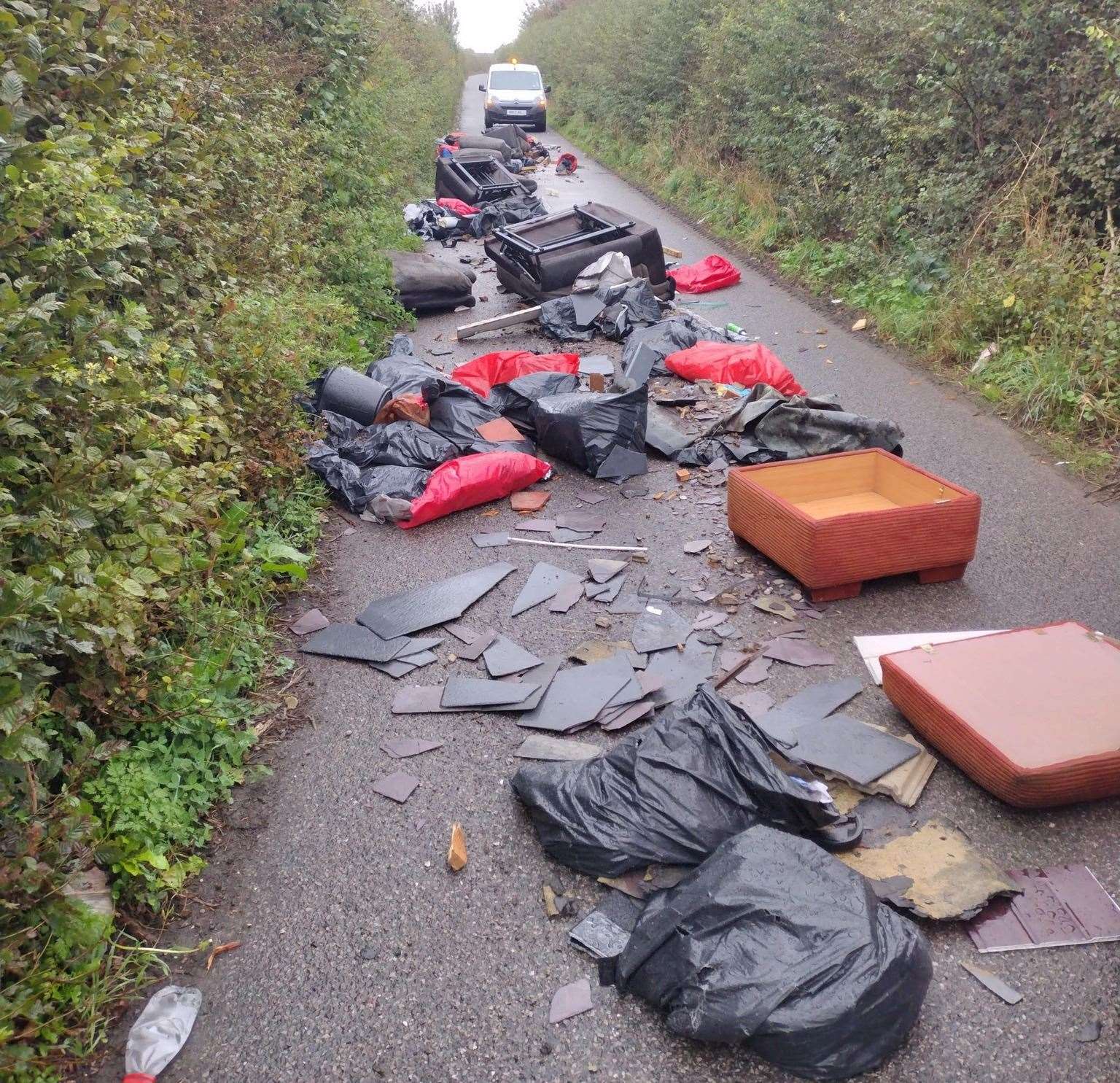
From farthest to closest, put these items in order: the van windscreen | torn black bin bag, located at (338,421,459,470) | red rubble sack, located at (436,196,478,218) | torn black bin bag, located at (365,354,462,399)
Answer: the van windscreen
red rubble sack, located at (436,196,478,218)
torn black bin bag, located at (365,354,462,399)
torn black bin bag, located at (338,421,459,470)

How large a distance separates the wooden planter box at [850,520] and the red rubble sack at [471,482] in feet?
4.77

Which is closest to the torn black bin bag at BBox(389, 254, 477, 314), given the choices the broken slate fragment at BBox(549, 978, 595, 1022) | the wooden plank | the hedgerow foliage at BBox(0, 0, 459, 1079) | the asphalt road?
the wooden plank

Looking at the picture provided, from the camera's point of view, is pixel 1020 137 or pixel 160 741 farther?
pixel 1020 137

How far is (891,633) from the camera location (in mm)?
4266

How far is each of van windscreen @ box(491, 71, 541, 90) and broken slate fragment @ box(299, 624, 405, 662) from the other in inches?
1154

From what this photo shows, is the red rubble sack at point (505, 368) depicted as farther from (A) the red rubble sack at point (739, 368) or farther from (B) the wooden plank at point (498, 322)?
(B) the wooden plank at point (498, 322)

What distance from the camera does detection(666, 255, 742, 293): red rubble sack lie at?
36.1 ft

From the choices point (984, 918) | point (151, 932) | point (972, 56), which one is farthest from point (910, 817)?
point (972, 56)

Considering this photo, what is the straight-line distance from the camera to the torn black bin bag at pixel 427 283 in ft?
31.8

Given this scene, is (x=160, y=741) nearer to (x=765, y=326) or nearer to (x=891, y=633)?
(x=891, y=633)

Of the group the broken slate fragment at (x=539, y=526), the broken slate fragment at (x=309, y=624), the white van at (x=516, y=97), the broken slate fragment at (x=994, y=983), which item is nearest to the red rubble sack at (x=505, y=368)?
the broken slate fragment at (x=539, y=526)

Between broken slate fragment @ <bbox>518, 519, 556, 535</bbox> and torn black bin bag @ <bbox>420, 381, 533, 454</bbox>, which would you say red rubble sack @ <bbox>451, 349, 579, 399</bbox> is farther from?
broken slate fragment @ <bbox>518, 519, 556, 535</bbox>

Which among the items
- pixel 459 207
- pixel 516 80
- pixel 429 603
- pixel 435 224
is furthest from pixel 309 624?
pixel 516 80

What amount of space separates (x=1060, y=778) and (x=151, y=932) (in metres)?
2.98
